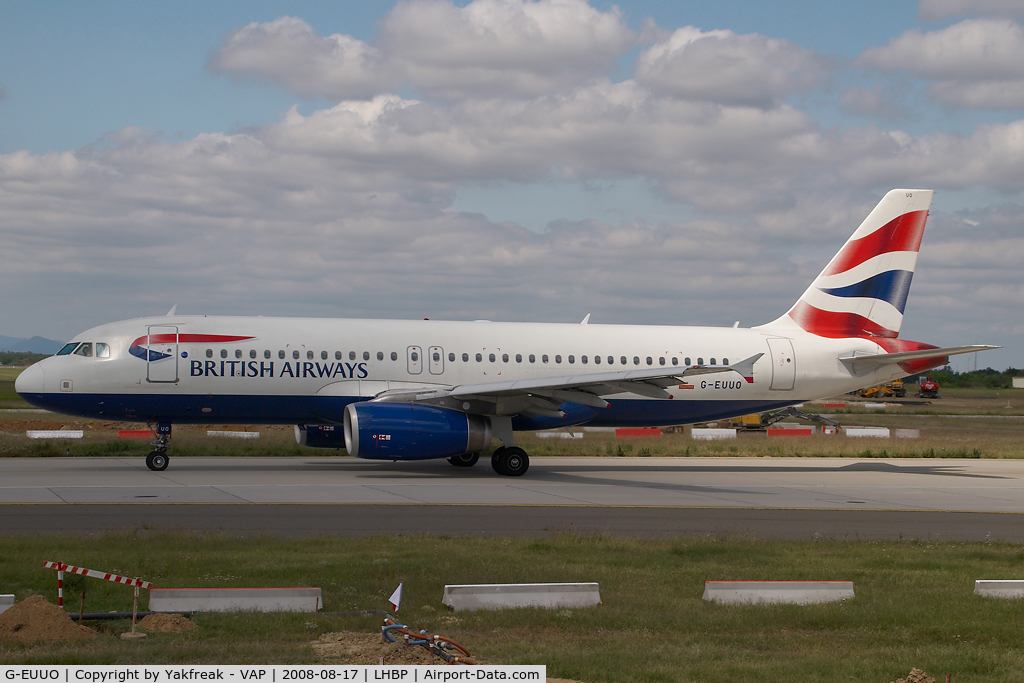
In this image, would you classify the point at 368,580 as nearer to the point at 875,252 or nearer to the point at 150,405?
the point at 150,405

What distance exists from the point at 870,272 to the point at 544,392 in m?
12.3

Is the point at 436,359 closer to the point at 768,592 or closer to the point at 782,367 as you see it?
the point at 782,367

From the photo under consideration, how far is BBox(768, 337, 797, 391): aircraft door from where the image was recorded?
28484 millimetres

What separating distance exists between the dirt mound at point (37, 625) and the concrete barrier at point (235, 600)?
2.82 ft

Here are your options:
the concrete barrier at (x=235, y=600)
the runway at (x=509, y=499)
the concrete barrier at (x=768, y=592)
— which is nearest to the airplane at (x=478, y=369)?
the runway at (x=509, y=499)

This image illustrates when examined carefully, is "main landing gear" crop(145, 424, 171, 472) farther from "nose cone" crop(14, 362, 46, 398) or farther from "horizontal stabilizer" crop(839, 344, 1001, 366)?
"horizontal stabilizer" crop(839, 344, 1001, 366)

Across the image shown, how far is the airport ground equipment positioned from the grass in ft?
1.19

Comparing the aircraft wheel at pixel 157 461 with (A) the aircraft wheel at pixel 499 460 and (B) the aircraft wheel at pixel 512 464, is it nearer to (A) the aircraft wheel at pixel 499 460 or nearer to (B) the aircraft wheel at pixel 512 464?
(A) the aircraft wheel at pixel 499 460

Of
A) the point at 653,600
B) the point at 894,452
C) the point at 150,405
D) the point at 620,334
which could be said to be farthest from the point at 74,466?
the point at 894,452

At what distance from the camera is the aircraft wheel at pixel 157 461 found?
77.4ft

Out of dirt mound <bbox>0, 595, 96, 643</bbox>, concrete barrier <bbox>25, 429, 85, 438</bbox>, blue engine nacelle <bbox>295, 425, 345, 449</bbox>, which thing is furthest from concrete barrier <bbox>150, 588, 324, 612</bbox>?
concrete barrier <bbox>25, 429, 85, 438</bbox>

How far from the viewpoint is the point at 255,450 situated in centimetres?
3027

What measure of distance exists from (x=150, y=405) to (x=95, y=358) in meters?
1.75

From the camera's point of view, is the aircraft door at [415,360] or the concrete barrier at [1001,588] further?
the aircraft door at [415,360]
